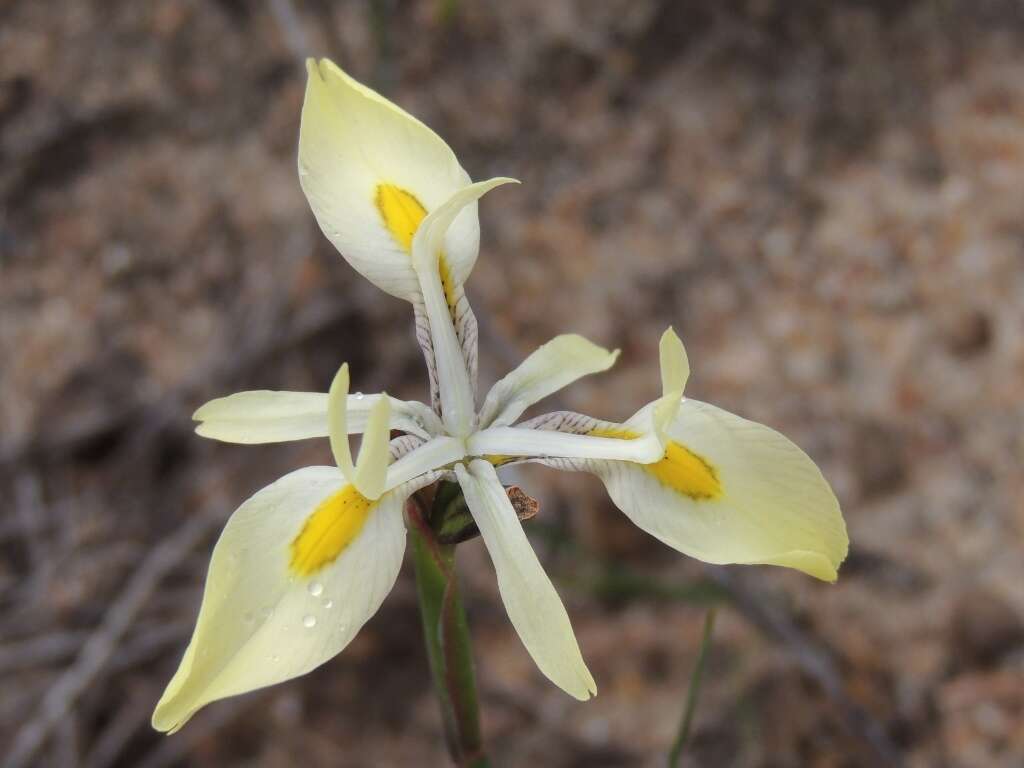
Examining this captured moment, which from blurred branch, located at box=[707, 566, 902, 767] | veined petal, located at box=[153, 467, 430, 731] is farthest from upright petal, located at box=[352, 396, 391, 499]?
blurred branch, located at box=[707, 566, 902, 767]

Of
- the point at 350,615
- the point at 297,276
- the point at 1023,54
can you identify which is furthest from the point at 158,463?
the point at 1023,54

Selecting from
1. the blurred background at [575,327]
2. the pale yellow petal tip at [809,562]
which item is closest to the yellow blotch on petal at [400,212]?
the pale yellow petal tip at [809,562]

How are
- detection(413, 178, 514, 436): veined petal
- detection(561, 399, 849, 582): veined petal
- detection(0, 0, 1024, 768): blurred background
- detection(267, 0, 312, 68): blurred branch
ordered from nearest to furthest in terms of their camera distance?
detection(561, 399, 849, 582): veined petal
detection(413, 178, 514, 436): veined petal
detection(0, 0, 1024, 768): blurred background
detection(267, 0, 312, 68): blurred branch

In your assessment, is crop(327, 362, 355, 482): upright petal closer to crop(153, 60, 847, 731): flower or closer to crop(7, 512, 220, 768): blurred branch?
crop(153, 60, 847, 731): flower

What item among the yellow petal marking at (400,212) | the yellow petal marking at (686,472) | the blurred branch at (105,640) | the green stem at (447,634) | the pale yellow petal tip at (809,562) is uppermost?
Answer: the yellow petal marking at (400,212)

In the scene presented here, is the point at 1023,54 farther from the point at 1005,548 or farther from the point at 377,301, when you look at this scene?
the point at 377,301

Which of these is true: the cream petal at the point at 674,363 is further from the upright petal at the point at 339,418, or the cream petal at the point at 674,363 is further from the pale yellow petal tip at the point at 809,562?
the upright petal at the point at 339,418
